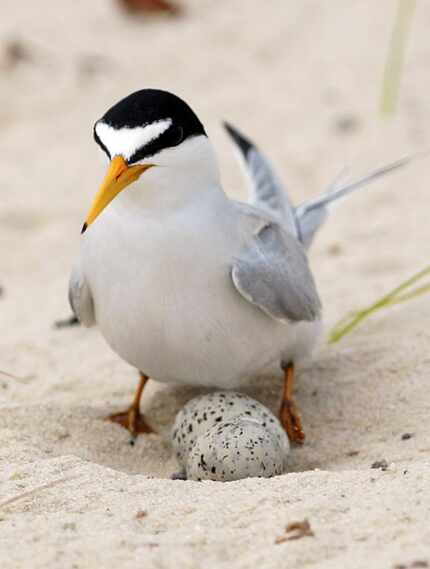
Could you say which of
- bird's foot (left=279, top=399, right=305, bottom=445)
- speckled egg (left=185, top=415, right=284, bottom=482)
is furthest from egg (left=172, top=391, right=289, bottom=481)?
bird's foot (left=279, top=399, right=305, bottom=445)

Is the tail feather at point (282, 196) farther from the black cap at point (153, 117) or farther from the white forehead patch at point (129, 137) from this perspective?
the white forehead patch at point (129, 137)

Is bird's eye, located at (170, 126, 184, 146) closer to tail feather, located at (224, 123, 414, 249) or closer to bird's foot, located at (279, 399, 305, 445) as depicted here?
bird's foot, located at (279, 399, 305, 445)

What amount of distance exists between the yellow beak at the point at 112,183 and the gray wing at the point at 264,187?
125 cm

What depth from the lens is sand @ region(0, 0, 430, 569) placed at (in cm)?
278

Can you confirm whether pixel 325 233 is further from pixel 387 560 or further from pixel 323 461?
pixel 387 560

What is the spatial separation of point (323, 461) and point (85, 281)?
979mm

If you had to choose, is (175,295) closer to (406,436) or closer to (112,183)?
(112,183)

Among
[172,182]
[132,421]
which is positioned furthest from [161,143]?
[132,421]

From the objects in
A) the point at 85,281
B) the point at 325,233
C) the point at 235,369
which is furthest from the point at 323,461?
the point at 325,233

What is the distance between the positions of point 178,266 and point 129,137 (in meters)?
0.47

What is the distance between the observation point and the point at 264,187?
5.06m

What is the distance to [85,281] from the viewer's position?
389 cm

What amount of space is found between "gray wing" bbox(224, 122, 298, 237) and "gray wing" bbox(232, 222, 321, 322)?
0.41 m

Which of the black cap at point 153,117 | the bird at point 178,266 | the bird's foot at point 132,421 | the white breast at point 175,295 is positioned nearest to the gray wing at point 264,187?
the bird at point 178,266
